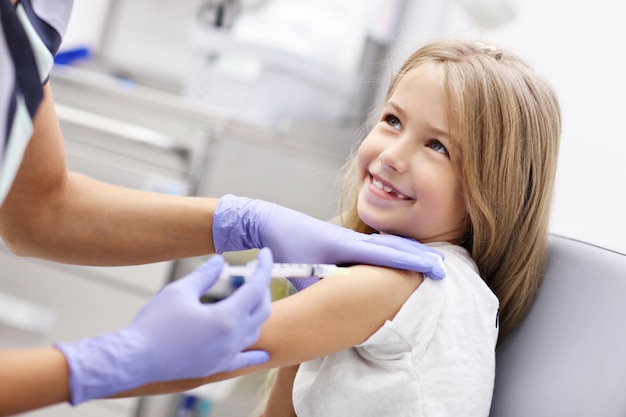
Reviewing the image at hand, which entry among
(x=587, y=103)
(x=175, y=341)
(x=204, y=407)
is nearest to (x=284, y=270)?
(x=175, y=341)

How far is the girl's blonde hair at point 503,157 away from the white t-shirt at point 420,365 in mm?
119

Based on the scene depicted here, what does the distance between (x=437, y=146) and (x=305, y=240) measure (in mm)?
221

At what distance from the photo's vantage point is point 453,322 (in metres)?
0.87

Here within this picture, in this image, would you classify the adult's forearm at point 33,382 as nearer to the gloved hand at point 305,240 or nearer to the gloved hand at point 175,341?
the gloved hand at point 175,341

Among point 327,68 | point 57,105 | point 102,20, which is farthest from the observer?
point 102,20

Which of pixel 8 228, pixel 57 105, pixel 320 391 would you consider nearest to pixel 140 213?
pixel 8 228

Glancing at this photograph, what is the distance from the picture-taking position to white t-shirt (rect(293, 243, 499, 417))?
84 cm

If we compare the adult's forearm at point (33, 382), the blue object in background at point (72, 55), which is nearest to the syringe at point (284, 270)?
the adult's forearm at point (33, 382)

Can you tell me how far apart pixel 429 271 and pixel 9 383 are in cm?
47

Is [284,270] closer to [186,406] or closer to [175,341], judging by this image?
[175,341]

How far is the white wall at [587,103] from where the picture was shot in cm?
135

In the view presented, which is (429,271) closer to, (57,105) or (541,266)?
(541,266)

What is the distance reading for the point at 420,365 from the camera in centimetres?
85

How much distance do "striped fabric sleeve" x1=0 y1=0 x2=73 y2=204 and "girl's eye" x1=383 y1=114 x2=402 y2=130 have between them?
1.55ft
